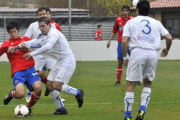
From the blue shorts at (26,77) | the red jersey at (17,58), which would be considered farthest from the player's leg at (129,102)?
the red jersey at (17,58)

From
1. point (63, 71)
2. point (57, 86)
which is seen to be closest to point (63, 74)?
point (63, 71)

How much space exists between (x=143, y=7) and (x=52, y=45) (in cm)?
165

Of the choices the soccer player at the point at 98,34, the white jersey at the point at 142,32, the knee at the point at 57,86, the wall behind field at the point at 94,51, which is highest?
the white jersey at the point at 142,32

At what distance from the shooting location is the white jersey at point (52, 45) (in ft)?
24.9

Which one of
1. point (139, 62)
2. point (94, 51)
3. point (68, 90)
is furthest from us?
point (94, 51)

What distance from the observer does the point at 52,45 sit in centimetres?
764

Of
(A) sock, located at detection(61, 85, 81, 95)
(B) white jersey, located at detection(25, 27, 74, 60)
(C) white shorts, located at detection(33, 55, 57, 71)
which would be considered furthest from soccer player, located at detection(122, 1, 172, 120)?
(C) white shorts, located at detection(33, 55, 57, 71)

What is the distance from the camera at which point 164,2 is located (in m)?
47.4

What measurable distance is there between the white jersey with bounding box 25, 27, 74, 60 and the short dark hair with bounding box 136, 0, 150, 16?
1.54m

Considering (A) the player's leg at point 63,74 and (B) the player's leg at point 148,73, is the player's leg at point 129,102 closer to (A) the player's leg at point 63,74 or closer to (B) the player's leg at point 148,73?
(B) the player's leg at point 148,73

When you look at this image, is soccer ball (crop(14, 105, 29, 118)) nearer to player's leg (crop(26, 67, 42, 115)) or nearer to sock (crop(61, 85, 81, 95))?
player's leg (crop(26, 67, 42, 115))

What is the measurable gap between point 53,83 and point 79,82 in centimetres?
583

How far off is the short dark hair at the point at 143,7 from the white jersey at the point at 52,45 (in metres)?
1.54

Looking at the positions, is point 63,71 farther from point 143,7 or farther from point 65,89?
point 143,7
